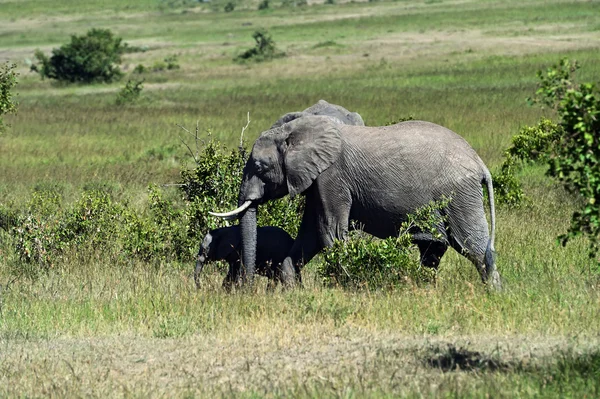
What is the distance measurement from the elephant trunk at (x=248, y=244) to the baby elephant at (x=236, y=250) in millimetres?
361

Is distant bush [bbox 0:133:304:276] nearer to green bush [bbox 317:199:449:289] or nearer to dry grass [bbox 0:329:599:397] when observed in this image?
green bush [bbox 317:199:449:289]

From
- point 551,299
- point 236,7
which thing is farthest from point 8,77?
point 236,7

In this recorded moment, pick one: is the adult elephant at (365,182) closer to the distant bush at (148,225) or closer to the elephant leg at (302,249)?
the elephant leg at (302,249)

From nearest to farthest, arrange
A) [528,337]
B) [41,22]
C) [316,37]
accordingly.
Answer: [528,337] < [316,37] < [41,22]

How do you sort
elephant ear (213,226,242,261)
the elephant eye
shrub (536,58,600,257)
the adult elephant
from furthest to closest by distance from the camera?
elephant ear (213,226,242,261) < the elephant eye < the adult elephant < shrub (536,58,600,257)

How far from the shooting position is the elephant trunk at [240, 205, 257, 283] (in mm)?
11391

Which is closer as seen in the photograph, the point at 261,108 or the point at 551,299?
the point at 551,299

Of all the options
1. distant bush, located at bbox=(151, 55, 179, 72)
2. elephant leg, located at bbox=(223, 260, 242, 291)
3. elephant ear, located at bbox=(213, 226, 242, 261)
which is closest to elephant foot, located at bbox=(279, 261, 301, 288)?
elephant leg, located at bbox=(223, 260, 242, 291)

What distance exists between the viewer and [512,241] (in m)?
13.4

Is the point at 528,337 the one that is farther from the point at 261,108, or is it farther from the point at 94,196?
the point at 261,108

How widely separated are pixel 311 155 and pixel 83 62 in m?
A: 37.0

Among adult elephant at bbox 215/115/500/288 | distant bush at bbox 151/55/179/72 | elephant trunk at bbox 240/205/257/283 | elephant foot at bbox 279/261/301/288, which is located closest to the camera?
adult elephant at bbox 215/115/500/288

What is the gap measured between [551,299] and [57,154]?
17.5 meters

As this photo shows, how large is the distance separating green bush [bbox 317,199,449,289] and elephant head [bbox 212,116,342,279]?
792 mm
